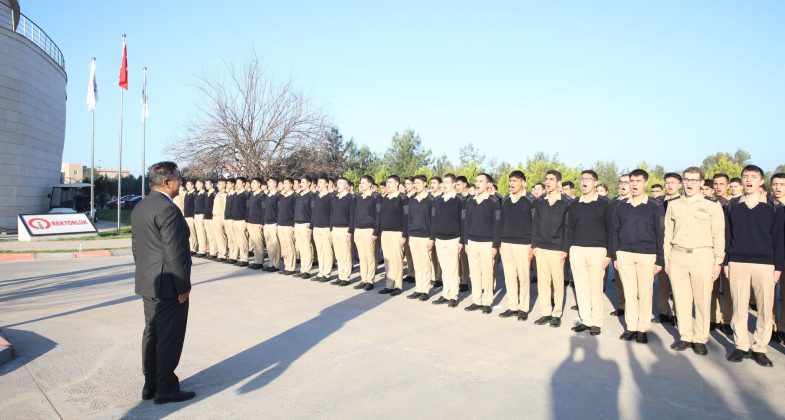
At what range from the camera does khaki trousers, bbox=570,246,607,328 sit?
666 cm

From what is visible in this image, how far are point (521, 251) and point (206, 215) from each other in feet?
32.1

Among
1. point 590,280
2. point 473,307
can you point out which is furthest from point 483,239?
point 590,280

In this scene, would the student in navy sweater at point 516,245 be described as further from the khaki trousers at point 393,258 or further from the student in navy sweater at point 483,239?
the khaki trousers at point 393,258

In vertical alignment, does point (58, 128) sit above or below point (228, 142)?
above

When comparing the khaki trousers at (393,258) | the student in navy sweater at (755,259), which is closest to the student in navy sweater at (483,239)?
the khaki trousers at (393,258)

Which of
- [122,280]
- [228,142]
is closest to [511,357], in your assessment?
[122,280]

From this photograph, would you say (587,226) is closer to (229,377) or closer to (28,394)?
(229,377)

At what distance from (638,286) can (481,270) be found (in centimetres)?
242

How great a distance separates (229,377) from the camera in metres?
4.86

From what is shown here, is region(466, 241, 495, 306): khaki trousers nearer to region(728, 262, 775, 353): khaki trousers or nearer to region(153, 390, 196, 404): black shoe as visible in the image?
region(728, 262, 775, 353): khaki trousers

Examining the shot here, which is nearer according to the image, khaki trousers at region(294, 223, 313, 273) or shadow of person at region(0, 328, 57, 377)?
shadow of person at region(0, 328, 57, 377)

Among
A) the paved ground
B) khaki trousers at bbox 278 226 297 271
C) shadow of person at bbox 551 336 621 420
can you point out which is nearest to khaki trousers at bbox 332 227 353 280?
khaki trousers at bbox 278 226 297 271

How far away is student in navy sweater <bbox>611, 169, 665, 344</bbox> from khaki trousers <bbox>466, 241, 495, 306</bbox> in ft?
6.57

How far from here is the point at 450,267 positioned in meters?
8.53
